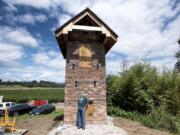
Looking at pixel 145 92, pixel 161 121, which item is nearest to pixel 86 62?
pixel 161 121

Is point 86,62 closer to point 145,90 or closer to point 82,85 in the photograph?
point 82,85

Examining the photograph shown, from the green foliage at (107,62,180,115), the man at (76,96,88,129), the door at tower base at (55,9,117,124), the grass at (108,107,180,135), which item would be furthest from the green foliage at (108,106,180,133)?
the man at (76,96,88,129)

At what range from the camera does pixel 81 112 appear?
13180mm

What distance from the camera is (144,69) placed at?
22.2m

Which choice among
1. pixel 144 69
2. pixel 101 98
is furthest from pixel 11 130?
pixel 144 69

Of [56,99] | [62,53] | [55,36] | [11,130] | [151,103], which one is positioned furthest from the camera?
[56,99]

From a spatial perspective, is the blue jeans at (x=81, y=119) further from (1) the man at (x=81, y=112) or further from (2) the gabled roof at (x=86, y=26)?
(2) the gabled roof at (x=86, y=26)

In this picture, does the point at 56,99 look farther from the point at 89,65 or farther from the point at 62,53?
the point at 89,65

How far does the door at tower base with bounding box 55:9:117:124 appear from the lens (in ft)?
45.5

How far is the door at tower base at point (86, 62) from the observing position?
13859 mm

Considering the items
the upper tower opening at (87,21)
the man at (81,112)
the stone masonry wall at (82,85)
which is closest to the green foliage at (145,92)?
the stone masonry wall at (82,85)

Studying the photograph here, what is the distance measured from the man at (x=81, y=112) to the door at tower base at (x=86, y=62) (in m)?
0.63

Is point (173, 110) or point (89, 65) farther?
point (173, 110)

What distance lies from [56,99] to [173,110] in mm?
36185
